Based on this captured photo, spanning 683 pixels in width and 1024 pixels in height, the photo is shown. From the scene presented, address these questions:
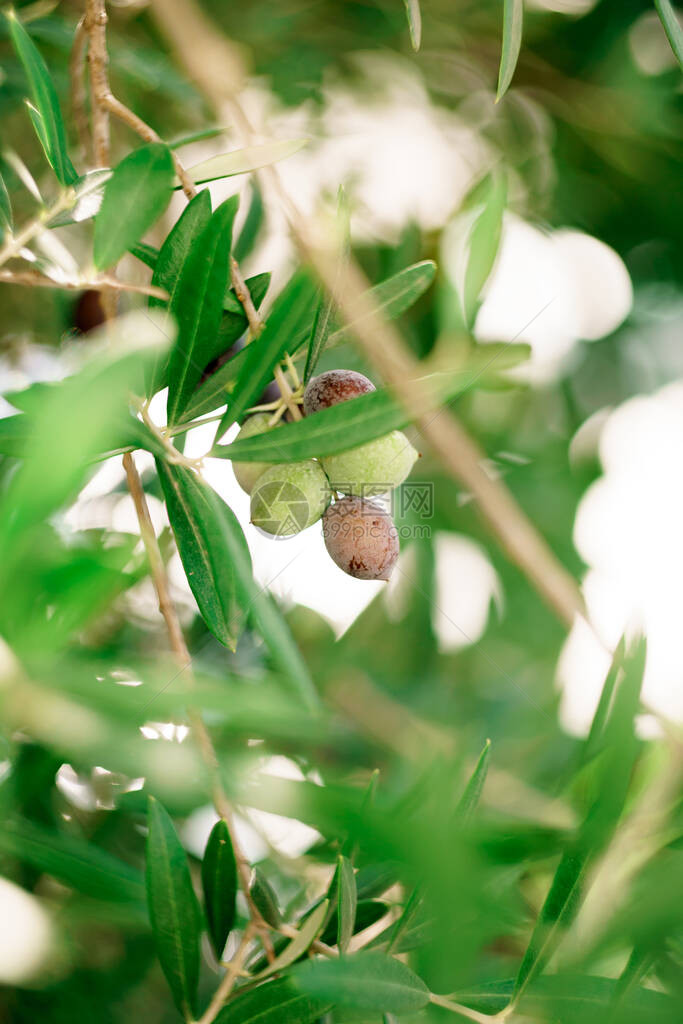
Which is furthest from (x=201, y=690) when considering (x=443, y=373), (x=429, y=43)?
(x=429, y=43)

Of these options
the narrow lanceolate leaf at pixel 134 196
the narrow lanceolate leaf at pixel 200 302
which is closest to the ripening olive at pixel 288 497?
the narrow lanceolate leaf at pixel 200 302

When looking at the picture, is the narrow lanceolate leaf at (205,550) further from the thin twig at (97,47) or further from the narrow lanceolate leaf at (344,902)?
the thin twig at (97,47)

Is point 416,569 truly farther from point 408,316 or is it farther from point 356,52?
point 356,52

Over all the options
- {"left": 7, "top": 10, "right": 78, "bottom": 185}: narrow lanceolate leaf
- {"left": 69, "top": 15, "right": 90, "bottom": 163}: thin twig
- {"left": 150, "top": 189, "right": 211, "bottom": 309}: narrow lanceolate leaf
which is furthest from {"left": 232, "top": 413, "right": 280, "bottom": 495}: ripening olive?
{"left": 69, "top": 15, "right": 90, "bottom": 163}: thin twig

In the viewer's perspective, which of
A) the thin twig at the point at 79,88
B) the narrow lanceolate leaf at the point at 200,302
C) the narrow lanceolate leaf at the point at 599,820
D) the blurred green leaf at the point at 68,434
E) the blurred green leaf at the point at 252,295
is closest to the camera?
the blurred green leaf at the point at 68,434

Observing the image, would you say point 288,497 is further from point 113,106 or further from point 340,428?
point 113,106

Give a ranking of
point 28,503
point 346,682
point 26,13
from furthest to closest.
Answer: point 346,682 < point 26,13 < point 28,503
